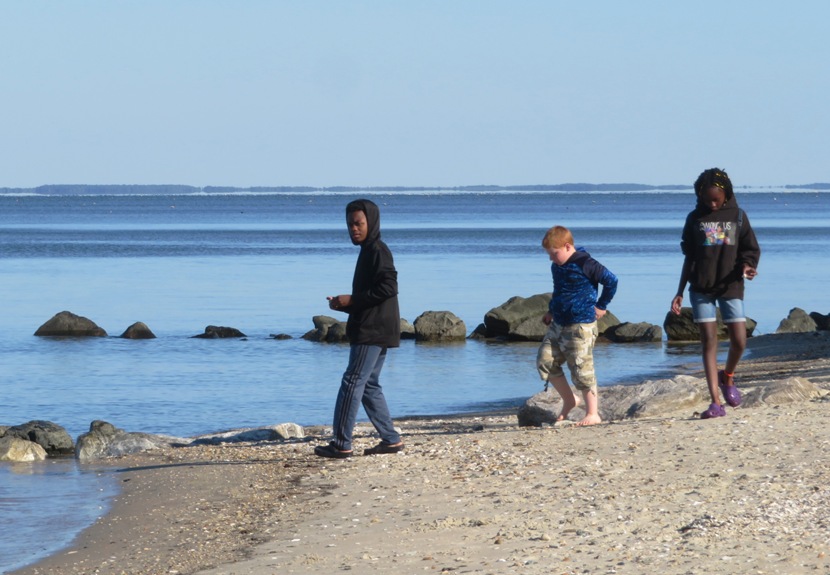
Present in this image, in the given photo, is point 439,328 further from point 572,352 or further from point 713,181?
point 713,181

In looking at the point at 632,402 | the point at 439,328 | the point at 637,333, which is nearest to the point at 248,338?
the point at 439,328

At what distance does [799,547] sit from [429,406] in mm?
10661

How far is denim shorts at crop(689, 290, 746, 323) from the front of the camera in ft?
31.1

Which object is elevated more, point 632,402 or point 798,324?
point 632,402

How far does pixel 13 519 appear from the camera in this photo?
940 centimetres

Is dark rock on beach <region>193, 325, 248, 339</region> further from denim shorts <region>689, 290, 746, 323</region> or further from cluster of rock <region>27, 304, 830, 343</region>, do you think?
denim shorts <region>689, 290, 746, 323</region>

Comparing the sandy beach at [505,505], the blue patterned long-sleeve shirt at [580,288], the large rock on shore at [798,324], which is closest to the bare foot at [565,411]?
the sandy beach at [505,505]

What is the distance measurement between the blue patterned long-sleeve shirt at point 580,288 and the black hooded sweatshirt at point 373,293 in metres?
1.36

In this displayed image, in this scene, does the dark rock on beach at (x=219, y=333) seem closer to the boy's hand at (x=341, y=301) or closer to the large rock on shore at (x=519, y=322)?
the large rock on shore at (x=519, y=322)

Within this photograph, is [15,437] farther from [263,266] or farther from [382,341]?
[263,266]

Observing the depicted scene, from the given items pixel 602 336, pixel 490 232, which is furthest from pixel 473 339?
pixel 490 232

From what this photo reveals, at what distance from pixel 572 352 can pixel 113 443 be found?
5039 mm

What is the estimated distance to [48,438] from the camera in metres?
13.1

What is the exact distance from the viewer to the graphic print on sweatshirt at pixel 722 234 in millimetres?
9328
